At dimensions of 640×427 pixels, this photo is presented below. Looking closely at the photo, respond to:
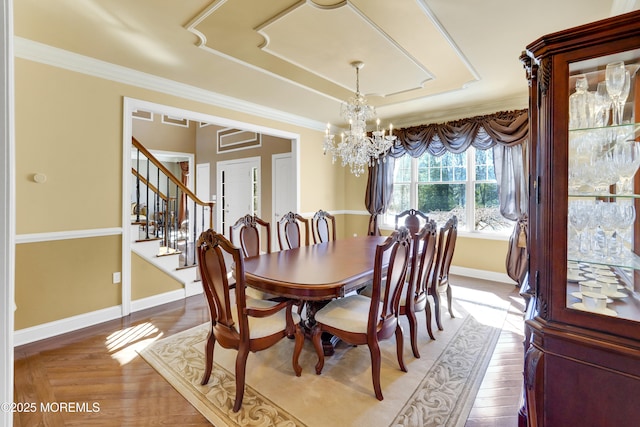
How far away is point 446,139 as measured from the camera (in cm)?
Answer: 457

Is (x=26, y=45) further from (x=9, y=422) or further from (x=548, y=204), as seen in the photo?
(x=548, y=204)

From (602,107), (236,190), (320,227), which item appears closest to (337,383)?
(602,107)

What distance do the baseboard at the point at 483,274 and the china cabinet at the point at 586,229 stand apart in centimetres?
358

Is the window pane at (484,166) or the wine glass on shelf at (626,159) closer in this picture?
the wine glass on shelf at (626,159)

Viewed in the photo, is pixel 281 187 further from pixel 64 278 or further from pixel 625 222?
pixel 625 222

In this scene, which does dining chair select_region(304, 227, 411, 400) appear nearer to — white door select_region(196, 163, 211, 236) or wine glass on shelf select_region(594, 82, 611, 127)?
wine glass on shelf select_region(594, 82, 611, 127)

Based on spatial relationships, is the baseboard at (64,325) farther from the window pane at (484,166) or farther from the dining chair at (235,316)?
the window pane at (484,166)

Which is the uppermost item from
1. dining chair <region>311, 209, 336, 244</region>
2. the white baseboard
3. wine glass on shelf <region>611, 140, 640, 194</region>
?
wine glass on shelf <region>611, 140, 640, 194</region>

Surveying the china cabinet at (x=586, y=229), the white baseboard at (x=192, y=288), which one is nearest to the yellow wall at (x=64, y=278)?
the white baseboard at (x=192, y=288)

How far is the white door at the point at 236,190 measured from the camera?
20.8ft

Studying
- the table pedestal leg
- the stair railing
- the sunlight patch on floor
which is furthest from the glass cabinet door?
the stair railing

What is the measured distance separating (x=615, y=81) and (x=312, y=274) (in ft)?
5.82

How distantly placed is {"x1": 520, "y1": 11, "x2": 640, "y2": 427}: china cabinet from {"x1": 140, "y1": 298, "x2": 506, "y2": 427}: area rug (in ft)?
2.83

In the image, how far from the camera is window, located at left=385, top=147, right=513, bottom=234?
4516 mm
